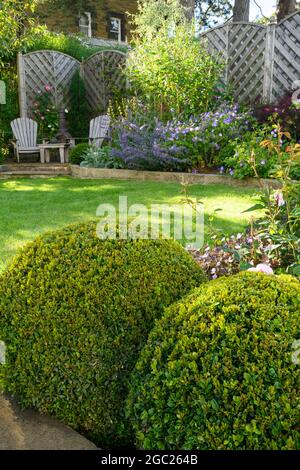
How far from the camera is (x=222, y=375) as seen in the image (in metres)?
1.37

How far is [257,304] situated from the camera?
147cm

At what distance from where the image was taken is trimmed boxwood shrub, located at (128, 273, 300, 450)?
1311mm

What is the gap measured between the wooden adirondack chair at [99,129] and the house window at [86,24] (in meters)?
11.6

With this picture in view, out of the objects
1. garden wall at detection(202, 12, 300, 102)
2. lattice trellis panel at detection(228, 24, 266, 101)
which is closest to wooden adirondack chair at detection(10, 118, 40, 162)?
garden wall at detection(202, 12, 300, 102)

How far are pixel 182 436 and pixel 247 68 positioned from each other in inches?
316

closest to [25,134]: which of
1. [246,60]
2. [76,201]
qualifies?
[246,60]

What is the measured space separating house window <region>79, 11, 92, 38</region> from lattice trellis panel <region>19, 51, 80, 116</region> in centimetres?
933

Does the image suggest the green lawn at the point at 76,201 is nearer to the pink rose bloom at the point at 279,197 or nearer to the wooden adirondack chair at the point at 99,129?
the pink rose bloom at the point at 279,197

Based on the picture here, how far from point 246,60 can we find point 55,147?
406 cm

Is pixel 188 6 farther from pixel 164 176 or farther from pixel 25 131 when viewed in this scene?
pixel 164 176

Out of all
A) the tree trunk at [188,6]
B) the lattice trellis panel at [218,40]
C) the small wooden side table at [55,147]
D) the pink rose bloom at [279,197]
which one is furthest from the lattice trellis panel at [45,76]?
the pink rose bloom at [279,197]
